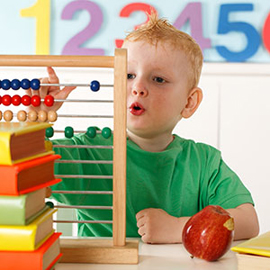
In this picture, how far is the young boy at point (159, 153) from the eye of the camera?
1.12 metres

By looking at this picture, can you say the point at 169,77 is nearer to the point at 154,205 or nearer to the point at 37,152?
the point at 154,205

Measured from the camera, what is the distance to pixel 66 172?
968 mm

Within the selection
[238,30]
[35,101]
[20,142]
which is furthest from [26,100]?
[238,30]

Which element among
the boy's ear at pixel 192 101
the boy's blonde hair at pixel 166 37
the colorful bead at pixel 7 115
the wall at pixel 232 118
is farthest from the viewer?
the wall at pixel 232 118

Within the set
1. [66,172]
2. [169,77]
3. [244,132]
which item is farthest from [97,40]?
[66,172]

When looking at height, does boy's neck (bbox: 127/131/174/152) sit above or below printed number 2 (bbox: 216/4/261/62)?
below

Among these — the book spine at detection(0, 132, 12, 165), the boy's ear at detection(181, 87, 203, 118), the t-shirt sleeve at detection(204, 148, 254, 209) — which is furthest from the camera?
the boy's ear at detection(181, 87, 203, 118)

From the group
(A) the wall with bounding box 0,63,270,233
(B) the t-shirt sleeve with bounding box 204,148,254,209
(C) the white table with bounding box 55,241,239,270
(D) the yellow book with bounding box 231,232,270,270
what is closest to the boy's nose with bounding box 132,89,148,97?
(B) the t-shirt sleeve with bounding box 204,148,254,209

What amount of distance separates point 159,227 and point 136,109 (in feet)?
1.06

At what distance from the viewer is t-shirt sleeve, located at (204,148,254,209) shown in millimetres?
1054

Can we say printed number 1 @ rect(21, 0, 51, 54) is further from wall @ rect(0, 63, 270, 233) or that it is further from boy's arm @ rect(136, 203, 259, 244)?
boy's arm @ rect(136, 203, 259, 244)

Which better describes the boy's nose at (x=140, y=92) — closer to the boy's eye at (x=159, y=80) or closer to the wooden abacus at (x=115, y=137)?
the boy's eye at (x=159, y=80)

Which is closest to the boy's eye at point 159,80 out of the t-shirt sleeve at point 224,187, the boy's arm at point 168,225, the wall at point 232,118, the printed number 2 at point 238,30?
the t-shirt sleeve at point 224,187

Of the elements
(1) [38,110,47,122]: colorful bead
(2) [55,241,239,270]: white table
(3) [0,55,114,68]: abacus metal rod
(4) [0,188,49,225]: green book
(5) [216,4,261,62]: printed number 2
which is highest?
(5) [216,4,261,62]: printed number 2
